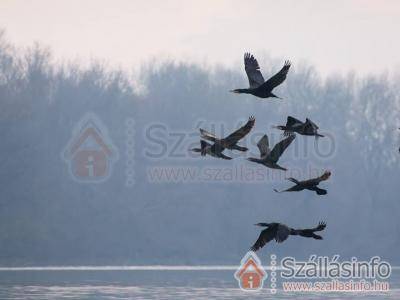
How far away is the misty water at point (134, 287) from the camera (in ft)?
154

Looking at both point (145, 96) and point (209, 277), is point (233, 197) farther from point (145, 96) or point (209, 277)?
point (209, 277)

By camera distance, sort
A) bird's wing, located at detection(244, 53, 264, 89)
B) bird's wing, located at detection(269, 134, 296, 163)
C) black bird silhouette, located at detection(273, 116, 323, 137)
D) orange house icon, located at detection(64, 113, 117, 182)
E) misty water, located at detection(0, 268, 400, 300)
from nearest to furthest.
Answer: black bird silhouette, located at detection(273, 116, 323, 137) < bird's wing, located at detection(269, 134, 296, 163) < bird's wing, located at detection(244, 53, 264, 89) < misty water, located at detection(0, 268, 400, 300) < orange house icon, located at detection(64, 113, 117, 182)

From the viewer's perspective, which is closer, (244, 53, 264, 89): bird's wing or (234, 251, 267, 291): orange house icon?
(244, 53, 264, 89): bird's wing

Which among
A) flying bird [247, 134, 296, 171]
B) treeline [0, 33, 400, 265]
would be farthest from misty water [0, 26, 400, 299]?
flying bird [247, 134, 296, 171]

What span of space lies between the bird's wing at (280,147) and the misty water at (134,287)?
67.8 ft

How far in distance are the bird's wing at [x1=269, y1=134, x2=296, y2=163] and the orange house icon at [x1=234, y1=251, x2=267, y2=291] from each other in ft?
86.3

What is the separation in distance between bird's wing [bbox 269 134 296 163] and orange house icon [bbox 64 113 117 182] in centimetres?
4757

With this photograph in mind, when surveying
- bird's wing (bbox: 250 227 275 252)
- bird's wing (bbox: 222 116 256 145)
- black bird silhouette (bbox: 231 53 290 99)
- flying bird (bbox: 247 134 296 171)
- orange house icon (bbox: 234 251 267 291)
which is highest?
black bird silhouette (bbox: 231 53 290 99)

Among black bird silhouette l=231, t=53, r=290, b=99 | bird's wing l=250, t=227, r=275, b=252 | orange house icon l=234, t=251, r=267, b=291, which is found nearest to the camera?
bird's wing l=250, t=227, r=275, b=252

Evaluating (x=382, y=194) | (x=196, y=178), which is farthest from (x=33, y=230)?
(x=382, y=194)

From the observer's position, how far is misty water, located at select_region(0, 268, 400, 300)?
4681 cm

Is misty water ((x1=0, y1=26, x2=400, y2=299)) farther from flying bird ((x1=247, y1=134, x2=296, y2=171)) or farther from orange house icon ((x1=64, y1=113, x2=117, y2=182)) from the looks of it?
flying bird ((x1=247, y1=134, x2=296, y2=171))

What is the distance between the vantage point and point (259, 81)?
25.6 meters

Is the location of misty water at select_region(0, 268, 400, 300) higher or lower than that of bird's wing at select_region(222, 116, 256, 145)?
lower
